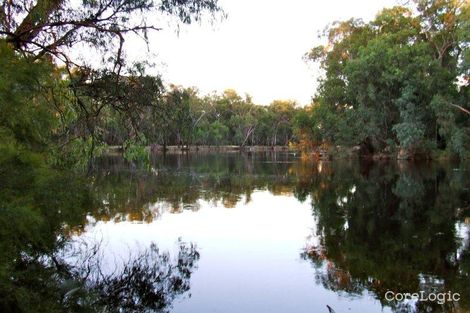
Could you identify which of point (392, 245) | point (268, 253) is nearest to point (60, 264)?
point (268, 253)

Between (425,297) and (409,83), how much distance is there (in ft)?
120

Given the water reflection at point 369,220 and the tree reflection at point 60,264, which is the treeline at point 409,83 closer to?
the water reflection at point 369,220

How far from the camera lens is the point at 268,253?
29.5ft

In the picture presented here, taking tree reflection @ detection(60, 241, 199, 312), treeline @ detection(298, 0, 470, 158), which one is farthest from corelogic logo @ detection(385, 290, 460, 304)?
treeline @ detection(298, 0, 470, 158)

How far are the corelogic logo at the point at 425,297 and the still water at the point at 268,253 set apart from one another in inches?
4.2

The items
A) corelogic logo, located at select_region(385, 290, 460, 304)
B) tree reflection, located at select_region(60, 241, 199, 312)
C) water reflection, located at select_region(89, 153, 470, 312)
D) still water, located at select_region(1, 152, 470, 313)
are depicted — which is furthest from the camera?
water reflection, located at select_region(89, 153, 470, 312)

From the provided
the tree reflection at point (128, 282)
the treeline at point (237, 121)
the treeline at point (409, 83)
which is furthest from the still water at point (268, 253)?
the treeline at point (237, 121)

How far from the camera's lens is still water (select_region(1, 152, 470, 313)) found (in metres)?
6.40

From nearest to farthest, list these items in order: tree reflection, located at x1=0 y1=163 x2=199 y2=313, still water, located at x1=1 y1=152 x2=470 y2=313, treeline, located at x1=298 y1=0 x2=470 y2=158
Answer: tree reflection, located at x1=0 y1=163 x2=199 y2=313
still water, located at x1=1 y1=152 x2=470 y2=313
treeline, located at x1=298 y1=0 x2=470 y2=158

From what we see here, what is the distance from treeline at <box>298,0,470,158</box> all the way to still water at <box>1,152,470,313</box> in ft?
76.1

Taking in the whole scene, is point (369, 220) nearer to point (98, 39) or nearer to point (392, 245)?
point (392, 245)

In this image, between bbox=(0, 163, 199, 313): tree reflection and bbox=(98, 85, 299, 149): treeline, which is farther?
bbox=(98, 85, 299, 149): treeline

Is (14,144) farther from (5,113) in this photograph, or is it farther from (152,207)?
(152,207)

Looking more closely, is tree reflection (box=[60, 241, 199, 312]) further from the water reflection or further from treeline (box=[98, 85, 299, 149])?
treeline (box=[98, 85, 299, 149])
